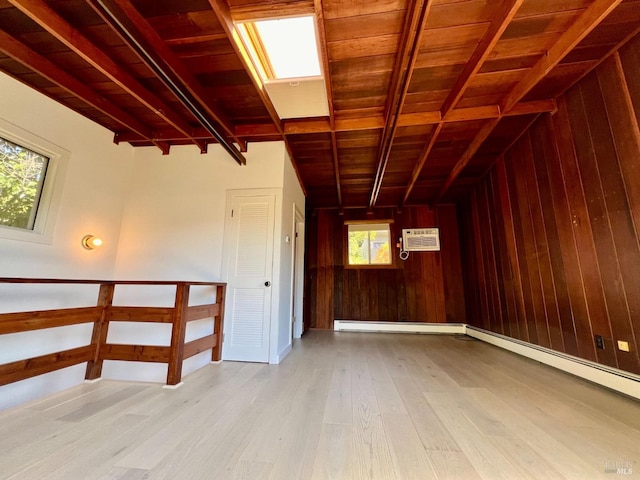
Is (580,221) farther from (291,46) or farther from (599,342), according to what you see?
(291,46)

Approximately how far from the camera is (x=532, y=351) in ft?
10.7

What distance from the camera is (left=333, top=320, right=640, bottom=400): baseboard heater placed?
84.7 inches

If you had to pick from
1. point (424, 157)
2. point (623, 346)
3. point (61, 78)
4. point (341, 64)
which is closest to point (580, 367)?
point (623, 346)

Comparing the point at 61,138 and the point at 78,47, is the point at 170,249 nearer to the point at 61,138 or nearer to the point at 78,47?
the point at 61,138

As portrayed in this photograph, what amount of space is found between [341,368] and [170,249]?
2.52 meters

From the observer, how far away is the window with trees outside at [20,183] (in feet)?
7.69

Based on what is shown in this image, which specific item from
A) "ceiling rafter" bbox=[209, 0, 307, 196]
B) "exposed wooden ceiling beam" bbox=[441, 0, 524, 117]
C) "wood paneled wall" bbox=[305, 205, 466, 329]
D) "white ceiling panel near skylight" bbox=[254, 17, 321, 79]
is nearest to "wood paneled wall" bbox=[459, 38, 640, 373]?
"exposed wooden ceiling beam" bbox=[441, 0, 524, 117]

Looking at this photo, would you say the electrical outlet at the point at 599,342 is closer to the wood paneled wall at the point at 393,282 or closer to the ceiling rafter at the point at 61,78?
the wood paneled wall at the point at 393,282

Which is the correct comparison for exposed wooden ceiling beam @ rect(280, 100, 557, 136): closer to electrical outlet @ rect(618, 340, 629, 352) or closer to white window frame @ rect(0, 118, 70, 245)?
white window frame @ rect(0, 118, 70, 245)

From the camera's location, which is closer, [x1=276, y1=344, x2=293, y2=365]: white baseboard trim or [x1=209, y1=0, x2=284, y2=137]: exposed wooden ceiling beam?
[x1=209, y1=0, x2=284, y2=137]: exposed wooden ceiling beam

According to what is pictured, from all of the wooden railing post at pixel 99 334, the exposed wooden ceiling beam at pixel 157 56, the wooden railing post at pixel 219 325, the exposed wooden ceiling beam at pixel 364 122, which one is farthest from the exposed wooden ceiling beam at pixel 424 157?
the wooden railing post at pixel 99 334

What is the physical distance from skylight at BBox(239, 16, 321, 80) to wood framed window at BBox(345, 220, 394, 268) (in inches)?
150

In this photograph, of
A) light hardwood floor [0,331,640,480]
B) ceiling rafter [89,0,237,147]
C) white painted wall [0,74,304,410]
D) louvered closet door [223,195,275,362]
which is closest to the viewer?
light hardwood floor [0,331,640,480]

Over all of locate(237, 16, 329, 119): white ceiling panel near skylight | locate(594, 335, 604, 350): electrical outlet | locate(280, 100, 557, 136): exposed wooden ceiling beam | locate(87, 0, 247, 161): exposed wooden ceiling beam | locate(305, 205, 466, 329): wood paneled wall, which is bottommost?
locate(594, 335, 604, 350): electrical outlet
